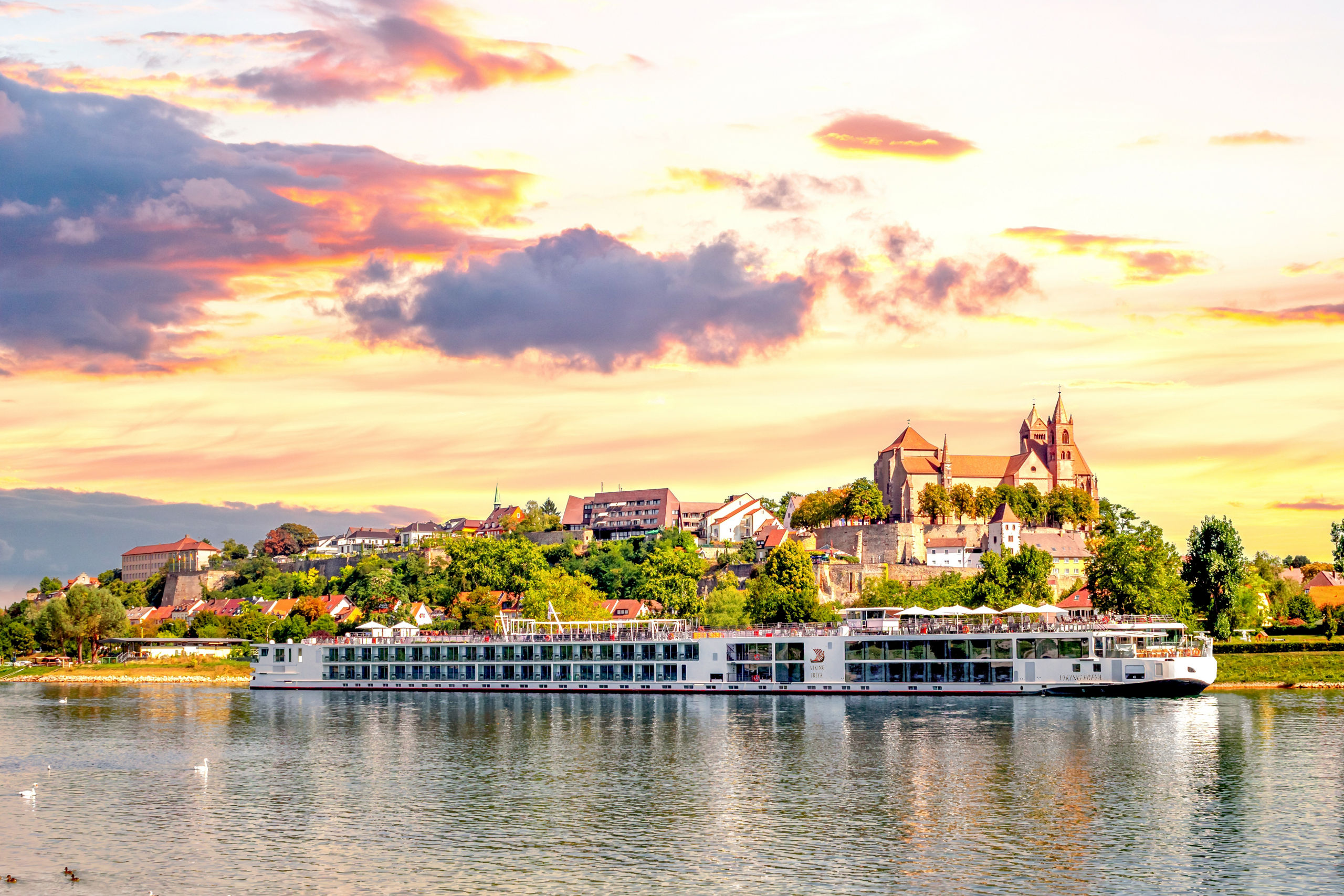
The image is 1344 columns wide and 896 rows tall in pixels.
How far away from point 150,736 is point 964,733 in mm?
44303

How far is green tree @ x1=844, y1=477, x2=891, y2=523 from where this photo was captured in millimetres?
183250

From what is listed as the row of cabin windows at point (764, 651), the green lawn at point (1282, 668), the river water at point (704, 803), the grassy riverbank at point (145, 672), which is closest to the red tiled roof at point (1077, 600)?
the green lawn at point (1282, 668)

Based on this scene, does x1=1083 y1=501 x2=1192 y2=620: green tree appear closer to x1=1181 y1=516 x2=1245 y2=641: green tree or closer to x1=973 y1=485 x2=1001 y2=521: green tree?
x1=1181 y1=516 x2=1245 y2=641: green tree

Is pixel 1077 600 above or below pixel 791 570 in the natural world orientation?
below

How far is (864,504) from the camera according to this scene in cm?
18312

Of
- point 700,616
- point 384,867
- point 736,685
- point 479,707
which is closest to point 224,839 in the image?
point 384,867

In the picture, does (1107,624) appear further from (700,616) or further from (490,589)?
(490,589)

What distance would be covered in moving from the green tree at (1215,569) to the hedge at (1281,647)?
11.7 feet

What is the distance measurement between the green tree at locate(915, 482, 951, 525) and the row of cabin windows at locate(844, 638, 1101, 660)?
100 m

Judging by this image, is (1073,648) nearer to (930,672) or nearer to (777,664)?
(930,672)

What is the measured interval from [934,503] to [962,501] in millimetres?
4197

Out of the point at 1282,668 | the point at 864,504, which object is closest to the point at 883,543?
the point at 864,504

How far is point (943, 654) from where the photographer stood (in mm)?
87812

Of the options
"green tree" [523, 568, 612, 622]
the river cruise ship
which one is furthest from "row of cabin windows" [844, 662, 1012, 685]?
"green tree" [523, 568, 612, 622]
